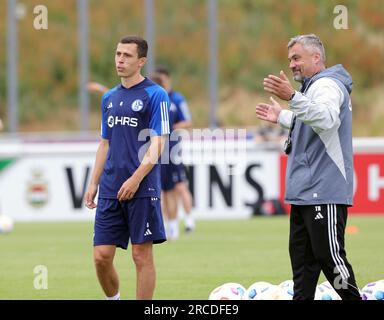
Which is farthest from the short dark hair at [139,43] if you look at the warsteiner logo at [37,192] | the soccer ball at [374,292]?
the warsteiner logo at [37,192]

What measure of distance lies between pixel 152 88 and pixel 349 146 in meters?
1.81

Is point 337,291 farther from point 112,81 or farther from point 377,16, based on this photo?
point 377,16

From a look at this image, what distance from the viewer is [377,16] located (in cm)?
3678

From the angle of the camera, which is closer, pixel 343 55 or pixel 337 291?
pixel 337 291

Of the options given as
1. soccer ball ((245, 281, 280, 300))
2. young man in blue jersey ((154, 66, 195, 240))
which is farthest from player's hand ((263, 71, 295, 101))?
young man in blue jersey ((154, 66, 195, 240))

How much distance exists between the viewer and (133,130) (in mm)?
8664

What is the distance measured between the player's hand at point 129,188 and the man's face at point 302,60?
64.8 inches

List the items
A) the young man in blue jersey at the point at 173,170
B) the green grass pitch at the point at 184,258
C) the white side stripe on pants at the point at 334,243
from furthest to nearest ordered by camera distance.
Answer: the young man in blue jersey at the point at 173,170
the green grass pitch at the point at 184,258
the white side stripe on pants at the point at 334,243

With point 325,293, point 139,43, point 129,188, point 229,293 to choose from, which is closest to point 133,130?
point 129,188

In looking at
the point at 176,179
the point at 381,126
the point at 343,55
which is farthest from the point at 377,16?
the point at 176,179

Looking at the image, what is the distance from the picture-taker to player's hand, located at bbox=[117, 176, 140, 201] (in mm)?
8523

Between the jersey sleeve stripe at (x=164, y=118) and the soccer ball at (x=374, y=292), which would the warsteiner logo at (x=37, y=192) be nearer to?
the jersey sleeve stripe at (x=164, y=118)

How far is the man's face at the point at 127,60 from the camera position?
8.70 m

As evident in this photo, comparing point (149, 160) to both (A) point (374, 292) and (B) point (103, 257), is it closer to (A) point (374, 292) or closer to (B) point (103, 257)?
(B) point (103, 257)
